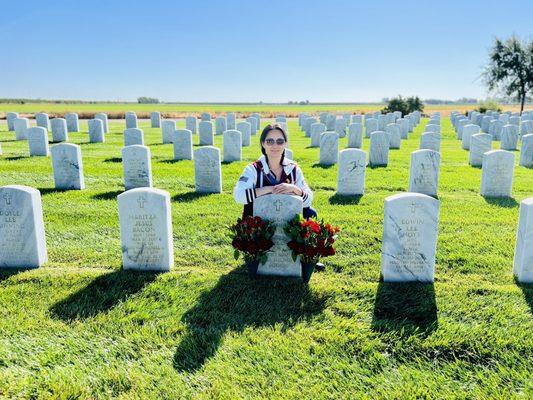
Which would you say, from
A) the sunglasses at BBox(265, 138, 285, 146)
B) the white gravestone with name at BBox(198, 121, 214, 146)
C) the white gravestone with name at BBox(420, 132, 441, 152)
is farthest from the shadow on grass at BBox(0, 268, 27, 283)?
the white gravestone with name at BBox(198, 121, 214, 146)

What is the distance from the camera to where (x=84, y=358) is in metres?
3.88

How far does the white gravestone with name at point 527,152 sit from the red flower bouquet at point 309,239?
11581 millimetres

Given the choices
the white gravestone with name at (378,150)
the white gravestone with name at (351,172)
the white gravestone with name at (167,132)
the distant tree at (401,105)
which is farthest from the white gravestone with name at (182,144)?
the distant tree at (401,105)

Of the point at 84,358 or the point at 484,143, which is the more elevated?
the point at 484,143

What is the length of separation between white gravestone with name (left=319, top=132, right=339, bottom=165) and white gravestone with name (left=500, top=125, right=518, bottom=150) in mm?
8498

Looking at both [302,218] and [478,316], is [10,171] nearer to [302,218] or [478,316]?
[302,218]

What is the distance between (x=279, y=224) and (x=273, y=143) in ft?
3.19

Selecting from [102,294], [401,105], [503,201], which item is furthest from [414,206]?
[401,105]

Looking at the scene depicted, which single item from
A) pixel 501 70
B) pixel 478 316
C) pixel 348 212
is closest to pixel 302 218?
pixel 478 316

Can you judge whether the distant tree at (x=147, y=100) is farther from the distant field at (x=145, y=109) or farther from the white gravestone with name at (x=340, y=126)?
the white gravestone with name at (x=340, y=126)

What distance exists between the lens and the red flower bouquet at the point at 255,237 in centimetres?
510

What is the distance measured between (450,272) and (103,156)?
13.1 m

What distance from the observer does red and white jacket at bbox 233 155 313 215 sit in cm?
515

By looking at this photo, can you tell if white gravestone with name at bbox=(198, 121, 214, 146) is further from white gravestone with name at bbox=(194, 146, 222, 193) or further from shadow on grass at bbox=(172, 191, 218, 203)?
shadow on grass at bbox=(172, 191, 218, 203)
